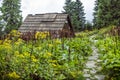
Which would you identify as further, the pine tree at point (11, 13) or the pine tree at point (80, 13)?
the pine tree at point (80, 13)

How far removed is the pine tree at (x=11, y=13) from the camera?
49406 millimetres

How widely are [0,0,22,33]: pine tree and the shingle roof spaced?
8781 mm

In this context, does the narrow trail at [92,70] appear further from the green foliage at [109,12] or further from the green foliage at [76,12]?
the green foliage at [76,12]

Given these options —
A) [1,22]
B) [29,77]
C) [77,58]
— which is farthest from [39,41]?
[1,22]

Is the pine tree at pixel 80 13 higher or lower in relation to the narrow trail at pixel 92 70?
higher

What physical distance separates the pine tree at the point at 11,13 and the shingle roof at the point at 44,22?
8.78m

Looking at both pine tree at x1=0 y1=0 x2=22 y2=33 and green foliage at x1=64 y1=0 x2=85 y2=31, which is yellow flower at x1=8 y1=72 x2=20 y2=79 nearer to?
pine tree at x1=0 y1=0 x2=22 y2=33

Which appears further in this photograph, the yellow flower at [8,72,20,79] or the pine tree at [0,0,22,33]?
the pine tree at [0,0,22,33]

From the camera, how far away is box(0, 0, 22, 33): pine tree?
49406mm

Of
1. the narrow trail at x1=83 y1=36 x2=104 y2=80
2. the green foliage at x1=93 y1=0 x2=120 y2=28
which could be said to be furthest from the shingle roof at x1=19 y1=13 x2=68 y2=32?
the narrow trail at x1=83 y1=36 x2=104 y2=80

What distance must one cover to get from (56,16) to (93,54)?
77.4 feet

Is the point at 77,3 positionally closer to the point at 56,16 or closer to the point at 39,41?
the point at 56,16

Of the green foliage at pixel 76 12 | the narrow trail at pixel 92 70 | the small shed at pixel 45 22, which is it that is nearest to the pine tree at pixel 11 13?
the small shed at pixel 45 22

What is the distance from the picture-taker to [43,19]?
130ft
